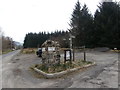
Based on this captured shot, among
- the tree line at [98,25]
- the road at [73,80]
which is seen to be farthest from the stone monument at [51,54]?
the tree line at [98,25]

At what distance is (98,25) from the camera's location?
28.9 m

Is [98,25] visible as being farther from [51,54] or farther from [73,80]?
[73,80]

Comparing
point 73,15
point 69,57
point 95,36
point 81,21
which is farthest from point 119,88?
point 73,15

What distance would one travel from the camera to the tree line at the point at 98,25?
2712 centimetres

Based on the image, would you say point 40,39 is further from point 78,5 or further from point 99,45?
point 99,45

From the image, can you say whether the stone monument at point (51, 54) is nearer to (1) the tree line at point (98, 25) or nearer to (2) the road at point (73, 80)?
(2) the road at point (73, 80)

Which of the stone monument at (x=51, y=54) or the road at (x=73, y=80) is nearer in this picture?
the road at (x=73, y=80)

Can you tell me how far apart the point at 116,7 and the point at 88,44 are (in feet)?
28.6

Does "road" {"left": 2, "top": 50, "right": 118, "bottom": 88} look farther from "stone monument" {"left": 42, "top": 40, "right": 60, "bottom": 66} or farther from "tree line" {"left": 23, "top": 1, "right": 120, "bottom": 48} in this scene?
"tree line" {"left": 23, "top": 1, "right": 120, "bottom": 48}

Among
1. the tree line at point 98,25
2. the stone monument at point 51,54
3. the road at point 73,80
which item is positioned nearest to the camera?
the road at point 73,80

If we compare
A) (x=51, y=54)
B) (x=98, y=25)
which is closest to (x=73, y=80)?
(x=51, y=54)

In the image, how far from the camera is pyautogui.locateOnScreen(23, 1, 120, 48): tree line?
27122 mm

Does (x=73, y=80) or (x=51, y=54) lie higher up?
(x=51, y=54)

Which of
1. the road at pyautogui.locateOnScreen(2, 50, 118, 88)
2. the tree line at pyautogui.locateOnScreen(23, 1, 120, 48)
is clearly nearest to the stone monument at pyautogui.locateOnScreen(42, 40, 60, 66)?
the road at pyautogui.locateOnScreen(2, 50, 118, 88)
